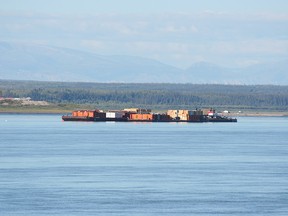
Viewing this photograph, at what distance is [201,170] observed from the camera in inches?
2377

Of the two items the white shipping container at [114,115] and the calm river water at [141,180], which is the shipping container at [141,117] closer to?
the white shipping container at [114,115]

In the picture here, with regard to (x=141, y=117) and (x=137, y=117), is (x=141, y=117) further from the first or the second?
(x=137, y=117)

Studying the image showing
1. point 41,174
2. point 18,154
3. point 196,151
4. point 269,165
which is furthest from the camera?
point 196,151

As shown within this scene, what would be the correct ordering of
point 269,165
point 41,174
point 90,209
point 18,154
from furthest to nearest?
point 18,154 < point 269,165 < point 41,174 < point 90,209

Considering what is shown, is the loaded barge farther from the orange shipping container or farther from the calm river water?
the calm river water

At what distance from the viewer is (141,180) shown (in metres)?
54.3

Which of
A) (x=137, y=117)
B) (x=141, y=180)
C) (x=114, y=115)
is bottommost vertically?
(x=141, y=180)

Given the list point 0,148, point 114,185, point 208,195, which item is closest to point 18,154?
point 0,148

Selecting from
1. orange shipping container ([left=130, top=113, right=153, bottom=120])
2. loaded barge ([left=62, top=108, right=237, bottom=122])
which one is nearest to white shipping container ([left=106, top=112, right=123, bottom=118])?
loaded barge ([left=62, top=108, right=237, bottom=122])

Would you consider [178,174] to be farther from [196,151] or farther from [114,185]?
[196,151]

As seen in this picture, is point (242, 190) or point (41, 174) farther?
point (41, 174)

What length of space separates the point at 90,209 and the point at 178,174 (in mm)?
13659

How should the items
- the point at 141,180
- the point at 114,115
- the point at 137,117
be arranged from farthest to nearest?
1. the point at 137,117
2. the point at 114,115
3. the point at 141,180

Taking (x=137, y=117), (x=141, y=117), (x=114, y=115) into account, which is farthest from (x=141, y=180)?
(x=137, y=117)
